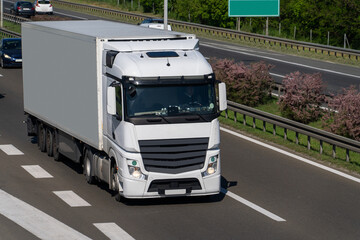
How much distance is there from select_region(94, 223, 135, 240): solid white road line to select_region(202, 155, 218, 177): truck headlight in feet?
7.63

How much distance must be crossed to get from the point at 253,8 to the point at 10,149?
32641mm

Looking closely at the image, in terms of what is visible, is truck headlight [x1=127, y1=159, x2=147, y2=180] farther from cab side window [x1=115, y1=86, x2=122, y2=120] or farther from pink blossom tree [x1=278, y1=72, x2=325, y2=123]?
pink blossom tree [x1=278, y1=72, x2=325, y2=123]

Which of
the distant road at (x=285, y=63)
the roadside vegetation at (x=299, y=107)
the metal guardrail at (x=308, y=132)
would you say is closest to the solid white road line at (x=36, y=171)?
the roadside vegetation at (x=299, y=107)

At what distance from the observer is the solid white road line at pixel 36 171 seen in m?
19.8

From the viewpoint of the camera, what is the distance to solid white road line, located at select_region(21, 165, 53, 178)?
1975 centimetres

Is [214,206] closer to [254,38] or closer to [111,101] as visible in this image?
[111,101]

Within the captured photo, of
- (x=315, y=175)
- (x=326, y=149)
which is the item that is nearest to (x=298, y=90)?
(x=326, y=149)

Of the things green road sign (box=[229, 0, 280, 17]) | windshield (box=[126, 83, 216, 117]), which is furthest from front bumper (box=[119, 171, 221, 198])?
green road sign (box=[229, 0, 280, 17])

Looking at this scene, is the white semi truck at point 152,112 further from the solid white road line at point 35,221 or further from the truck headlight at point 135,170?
the solid white road line at point 35,221

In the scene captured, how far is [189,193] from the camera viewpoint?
1659 cm

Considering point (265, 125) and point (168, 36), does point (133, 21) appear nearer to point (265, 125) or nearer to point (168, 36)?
point (265, 125)

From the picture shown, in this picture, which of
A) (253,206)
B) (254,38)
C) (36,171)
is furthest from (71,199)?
(254,38)

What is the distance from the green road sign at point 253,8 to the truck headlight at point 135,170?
37933 millimetres

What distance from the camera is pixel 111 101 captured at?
16391 mm
